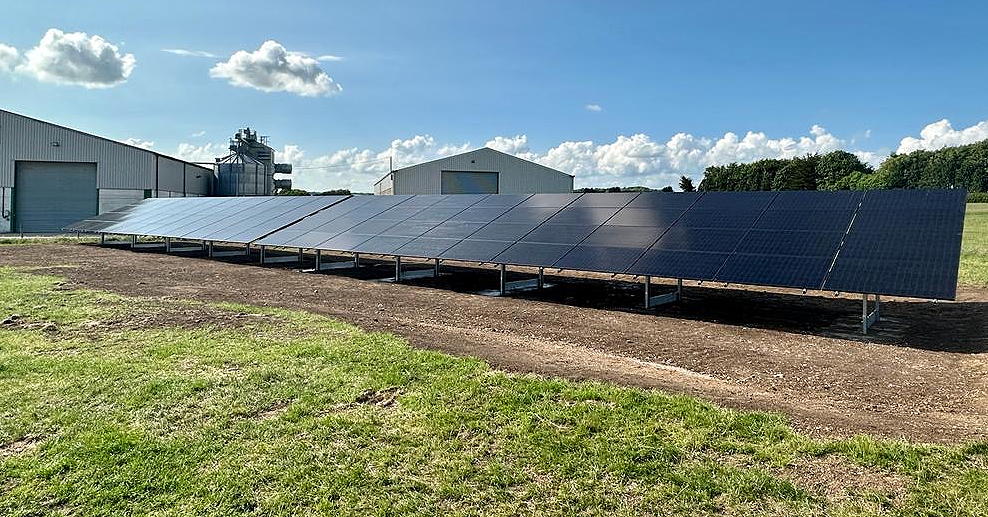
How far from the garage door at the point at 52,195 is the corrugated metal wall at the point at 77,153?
68 cm

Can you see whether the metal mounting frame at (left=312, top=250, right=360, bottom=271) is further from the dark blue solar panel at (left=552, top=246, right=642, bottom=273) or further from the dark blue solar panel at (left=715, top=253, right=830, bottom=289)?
the dark blue solar panel at (left=715, top=253, right=830, bottom=289)

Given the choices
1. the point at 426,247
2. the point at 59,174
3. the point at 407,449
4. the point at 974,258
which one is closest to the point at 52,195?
the point at 59,174

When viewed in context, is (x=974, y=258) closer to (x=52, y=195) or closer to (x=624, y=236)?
(x=624, y=236)

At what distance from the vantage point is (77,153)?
43.6 meters

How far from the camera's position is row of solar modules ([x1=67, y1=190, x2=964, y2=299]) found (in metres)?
10.1

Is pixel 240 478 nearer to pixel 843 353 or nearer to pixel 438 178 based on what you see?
pixel 843 353

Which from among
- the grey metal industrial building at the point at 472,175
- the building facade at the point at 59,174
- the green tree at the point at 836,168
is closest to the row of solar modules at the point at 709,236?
the building facade at the point at 59,174

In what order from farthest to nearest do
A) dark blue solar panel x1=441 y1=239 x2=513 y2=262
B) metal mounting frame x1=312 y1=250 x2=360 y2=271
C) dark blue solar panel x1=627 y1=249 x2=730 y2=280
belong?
metal mounting frame x1=312 y1=250 x2=360 y2=271
dark blue solar panel x1=441 y1=239 x2=513 y2=262
dark blue solar panel x1=627 y1=249 x2=730 y2=280

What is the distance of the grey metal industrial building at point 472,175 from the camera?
54500mm

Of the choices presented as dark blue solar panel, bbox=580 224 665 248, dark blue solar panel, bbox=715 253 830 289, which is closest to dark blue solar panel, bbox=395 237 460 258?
dark blue solar panel, bbox=580 224 665 248

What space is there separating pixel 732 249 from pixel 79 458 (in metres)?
10.9

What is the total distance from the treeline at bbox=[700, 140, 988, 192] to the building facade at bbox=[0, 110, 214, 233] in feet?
286

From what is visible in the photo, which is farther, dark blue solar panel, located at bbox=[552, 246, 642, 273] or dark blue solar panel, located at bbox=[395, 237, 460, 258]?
dark blue solar panel, located at bbox=[395, 237, 460, 258]

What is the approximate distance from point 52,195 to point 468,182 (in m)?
32.6
